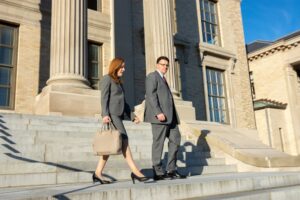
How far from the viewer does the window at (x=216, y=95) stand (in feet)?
56.6

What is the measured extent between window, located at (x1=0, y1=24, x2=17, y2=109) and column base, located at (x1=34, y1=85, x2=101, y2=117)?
7.70 feet

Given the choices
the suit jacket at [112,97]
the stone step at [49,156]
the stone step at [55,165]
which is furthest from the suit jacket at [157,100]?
the stone step at [49,156]

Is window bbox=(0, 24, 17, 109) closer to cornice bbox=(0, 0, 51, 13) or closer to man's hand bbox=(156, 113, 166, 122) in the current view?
cornice bbox=(0, 0, 51, 13)

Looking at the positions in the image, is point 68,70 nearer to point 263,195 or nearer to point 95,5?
point 95,5

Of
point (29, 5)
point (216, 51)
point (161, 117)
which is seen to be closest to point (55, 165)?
point (161, 117)

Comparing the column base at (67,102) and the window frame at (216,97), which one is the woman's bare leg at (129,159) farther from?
the window frame at (216,97)

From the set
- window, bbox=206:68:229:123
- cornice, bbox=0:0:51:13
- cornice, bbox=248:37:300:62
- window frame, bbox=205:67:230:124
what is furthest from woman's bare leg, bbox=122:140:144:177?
cornice, bbox=248:37:300:62

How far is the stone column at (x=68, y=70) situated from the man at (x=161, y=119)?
472 cm

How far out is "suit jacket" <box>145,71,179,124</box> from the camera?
4.76m

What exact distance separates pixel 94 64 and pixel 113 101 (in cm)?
923

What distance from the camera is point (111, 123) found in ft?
14.7

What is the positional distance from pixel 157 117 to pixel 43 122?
3304 mm

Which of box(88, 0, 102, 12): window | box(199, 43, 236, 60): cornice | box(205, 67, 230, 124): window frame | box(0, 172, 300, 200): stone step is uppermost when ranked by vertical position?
box(88, 0, 102, 12): window

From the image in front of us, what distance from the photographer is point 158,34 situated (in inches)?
468
